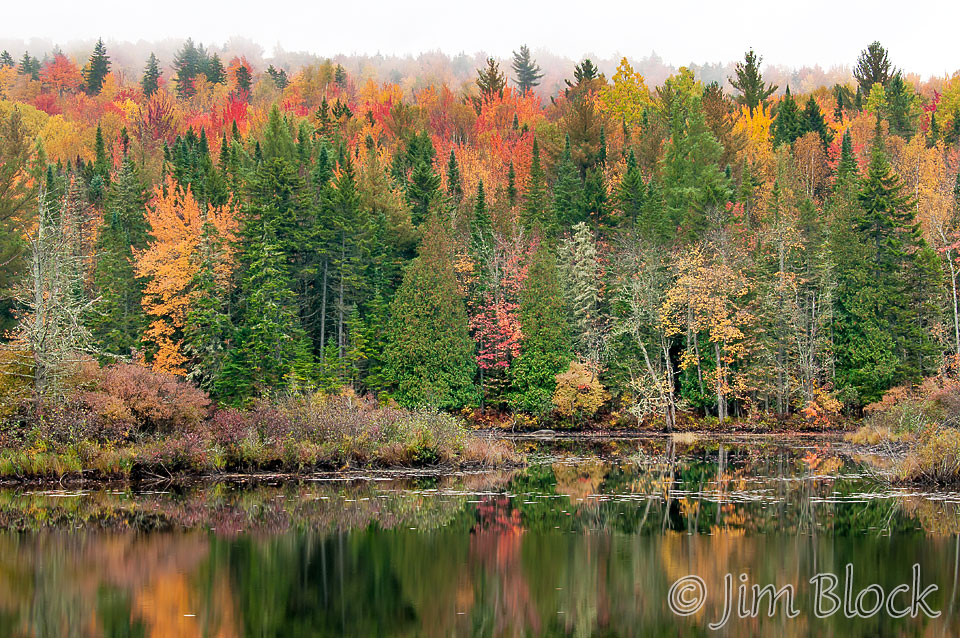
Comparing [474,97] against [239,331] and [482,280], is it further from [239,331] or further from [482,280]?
[239,331]

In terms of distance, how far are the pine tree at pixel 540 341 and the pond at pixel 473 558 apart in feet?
93.7

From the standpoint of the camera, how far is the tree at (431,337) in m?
57.6

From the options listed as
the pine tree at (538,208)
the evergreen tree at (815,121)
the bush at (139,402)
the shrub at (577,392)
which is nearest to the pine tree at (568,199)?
the pine tree at (538,208)

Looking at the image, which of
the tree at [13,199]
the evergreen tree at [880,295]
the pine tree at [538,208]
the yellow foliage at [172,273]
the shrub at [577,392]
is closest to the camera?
the evergreen tree at [880,295]

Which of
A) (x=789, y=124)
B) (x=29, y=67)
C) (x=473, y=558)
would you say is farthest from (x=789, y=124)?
(x=29, y=67)

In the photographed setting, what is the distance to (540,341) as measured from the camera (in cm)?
5966

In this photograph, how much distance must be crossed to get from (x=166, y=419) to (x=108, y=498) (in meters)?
6.03

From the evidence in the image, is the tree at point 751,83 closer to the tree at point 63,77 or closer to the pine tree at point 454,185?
the pine tree at point 454,185

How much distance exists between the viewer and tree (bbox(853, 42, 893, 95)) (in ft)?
324

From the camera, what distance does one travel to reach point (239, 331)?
5581 centimetres

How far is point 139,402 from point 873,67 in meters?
93.5

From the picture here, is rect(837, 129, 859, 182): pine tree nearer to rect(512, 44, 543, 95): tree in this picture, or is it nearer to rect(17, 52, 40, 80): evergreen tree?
rect(512, 44, 543, 95): tree

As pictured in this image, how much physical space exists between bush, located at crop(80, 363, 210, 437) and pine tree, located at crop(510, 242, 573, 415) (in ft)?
93.8

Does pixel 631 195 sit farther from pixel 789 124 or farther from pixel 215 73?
pixel 215 73
